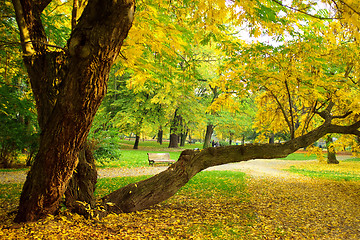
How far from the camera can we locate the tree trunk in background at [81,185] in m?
3.90

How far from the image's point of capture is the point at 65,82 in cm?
298

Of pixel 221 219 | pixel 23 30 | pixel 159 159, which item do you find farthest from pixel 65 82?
pixel 159 159

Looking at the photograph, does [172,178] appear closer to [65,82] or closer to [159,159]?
[65,82]

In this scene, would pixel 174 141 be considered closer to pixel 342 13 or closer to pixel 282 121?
pixel 282 121

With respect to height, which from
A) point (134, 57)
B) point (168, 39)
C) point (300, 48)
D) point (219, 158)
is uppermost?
point (300, 48)

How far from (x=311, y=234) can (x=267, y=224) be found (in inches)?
29.2

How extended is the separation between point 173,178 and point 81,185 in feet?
5.46

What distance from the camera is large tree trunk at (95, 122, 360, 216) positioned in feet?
15.2

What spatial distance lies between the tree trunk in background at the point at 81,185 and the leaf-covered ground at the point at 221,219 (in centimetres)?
26

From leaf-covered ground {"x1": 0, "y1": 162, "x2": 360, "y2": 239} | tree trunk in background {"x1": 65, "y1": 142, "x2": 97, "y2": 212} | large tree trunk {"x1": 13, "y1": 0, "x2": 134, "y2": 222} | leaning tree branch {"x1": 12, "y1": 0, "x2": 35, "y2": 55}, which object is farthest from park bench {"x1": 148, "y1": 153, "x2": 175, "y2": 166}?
leaning tree branch {"x1": 12, "y1": 0, "x2": 35, "y2": 55}

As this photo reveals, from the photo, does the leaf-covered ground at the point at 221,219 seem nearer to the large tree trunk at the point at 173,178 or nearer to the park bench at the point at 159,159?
the large tree trunk at the point at 173,178

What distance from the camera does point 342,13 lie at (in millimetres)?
2816

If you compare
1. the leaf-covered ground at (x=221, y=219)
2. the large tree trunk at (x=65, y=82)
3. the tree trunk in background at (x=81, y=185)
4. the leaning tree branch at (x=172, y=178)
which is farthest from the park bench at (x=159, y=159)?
the large tree trunk at (x=65, y=82)

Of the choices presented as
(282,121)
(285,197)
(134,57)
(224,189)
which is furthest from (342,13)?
(282,121)
